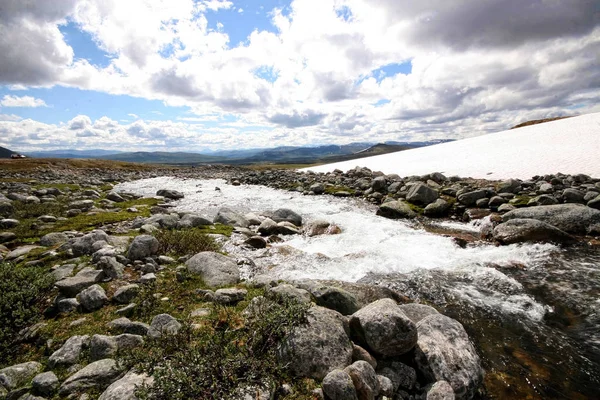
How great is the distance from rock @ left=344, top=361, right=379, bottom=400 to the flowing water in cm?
353

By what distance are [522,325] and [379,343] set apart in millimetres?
6201

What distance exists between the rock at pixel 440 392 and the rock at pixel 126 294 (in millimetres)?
8020

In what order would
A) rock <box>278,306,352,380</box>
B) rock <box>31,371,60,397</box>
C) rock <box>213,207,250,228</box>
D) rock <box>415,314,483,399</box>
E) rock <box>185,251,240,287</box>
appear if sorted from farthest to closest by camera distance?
1. rock <box>213,207,250,228</box>
2. rock <box>185,251,240,287</box>
3. rock <box>415,314,483,399</box>
4. rock <box>278,306,352,380</box>
5. rock <box>31,371,60,397</box>

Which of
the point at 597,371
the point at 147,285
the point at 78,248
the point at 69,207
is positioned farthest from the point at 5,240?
the point at 597,371

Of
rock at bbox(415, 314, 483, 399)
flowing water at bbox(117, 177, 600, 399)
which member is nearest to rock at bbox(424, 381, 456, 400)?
rock at bbox(415, 314, 483, 399)

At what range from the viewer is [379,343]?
20.7 feet

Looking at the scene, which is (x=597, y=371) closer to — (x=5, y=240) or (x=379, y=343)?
(x=379, y=343)

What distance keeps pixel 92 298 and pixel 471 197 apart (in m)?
25.3

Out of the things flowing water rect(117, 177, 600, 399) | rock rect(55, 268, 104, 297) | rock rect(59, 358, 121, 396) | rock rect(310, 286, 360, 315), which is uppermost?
rock rect(55, 268, 104, 297)

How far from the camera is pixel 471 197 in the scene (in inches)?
907

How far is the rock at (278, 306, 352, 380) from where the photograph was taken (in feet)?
18.5

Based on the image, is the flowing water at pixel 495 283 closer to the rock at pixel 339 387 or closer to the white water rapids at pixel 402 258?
the white water rapids at pixel 402 258

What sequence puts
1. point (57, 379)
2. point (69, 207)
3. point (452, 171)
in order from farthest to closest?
point (452, 171)
point (69, 207)
point (57, 379)

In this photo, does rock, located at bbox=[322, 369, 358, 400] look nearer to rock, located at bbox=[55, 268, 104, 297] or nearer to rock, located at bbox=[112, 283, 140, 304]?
rock, located at bbox=[112, 283, 140, 304]
